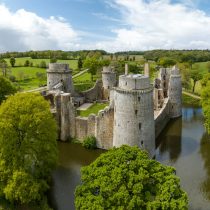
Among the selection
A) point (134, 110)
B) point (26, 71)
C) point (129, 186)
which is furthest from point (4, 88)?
point (26, 71)

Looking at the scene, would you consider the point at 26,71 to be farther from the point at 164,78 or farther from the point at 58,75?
the point at 164,78

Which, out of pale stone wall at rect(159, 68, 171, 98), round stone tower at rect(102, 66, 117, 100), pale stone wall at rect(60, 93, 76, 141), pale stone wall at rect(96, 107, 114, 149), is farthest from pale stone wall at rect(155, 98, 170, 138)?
round stone tower at rect(102, 66, 117, 100)

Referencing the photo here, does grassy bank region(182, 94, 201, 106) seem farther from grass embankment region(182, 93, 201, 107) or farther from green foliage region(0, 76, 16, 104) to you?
green foliage region(0, 76, 16, 104)

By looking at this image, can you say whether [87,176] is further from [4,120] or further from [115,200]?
[4,120]

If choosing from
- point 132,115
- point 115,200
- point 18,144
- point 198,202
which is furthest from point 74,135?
point 115,200

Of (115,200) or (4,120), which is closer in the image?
(115,200)

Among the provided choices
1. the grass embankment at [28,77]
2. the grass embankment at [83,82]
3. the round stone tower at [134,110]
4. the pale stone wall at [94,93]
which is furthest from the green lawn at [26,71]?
the round stone tower at [134,110]
